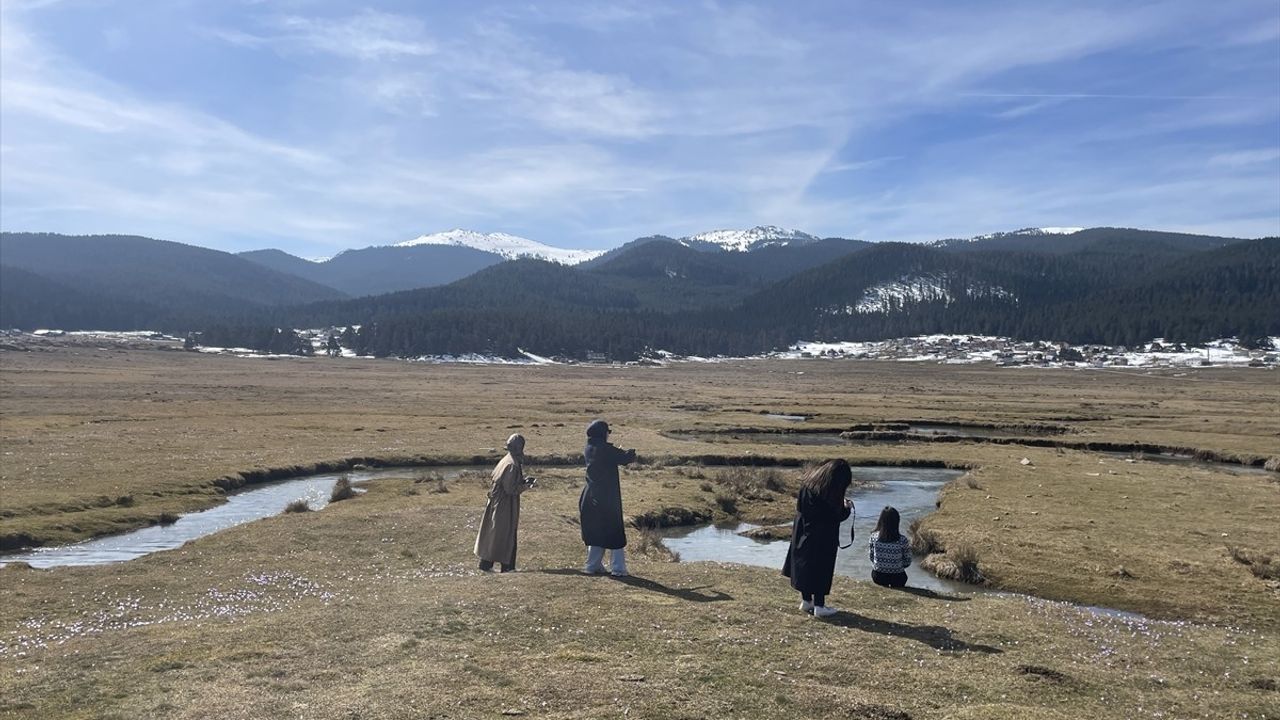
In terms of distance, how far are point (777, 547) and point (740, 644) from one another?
15.8 meters

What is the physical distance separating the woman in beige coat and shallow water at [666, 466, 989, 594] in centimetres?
793

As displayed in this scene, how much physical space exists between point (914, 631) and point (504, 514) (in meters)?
9.91

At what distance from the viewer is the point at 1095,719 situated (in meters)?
10.8

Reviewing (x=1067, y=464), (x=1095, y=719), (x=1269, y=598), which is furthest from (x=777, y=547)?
(x=1067, y=464)

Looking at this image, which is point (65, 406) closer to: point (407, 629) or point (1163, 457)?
point (407, 629)

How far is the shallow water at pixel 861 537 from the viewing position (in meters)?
24.7

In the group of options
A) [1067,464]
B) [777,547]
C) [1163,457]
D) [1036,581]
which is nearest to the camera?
[1036,581]

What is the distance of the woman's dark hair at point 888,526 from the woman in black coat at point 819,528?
12.0 feet

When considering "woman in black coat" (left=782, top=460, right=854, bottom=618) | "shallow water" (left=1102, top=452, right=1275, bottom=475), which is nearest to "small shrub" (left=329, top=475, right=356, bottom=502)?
"woman in black coat" (left=782, top=460, right=854, bottom=618)

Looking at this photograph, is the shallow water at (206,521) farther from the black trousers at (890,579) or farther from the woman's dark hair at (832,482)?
the black trousers at (890,579)

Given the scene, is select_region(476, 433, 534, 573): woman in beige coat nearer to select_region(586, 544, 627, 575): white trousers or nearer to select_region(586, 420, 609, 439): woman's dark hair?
select_region(586, 420, 609, 439): woman's dark hair

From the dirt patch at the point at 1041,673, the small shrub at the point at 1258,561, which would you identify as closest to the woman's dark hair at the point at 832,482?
the dirt patch at the point at 1041,673

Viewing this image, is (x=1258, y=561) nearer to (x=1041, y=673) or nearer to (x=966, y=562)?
(x=966, y=562)

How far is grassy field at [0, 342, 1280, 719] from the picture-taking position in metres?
11.6
